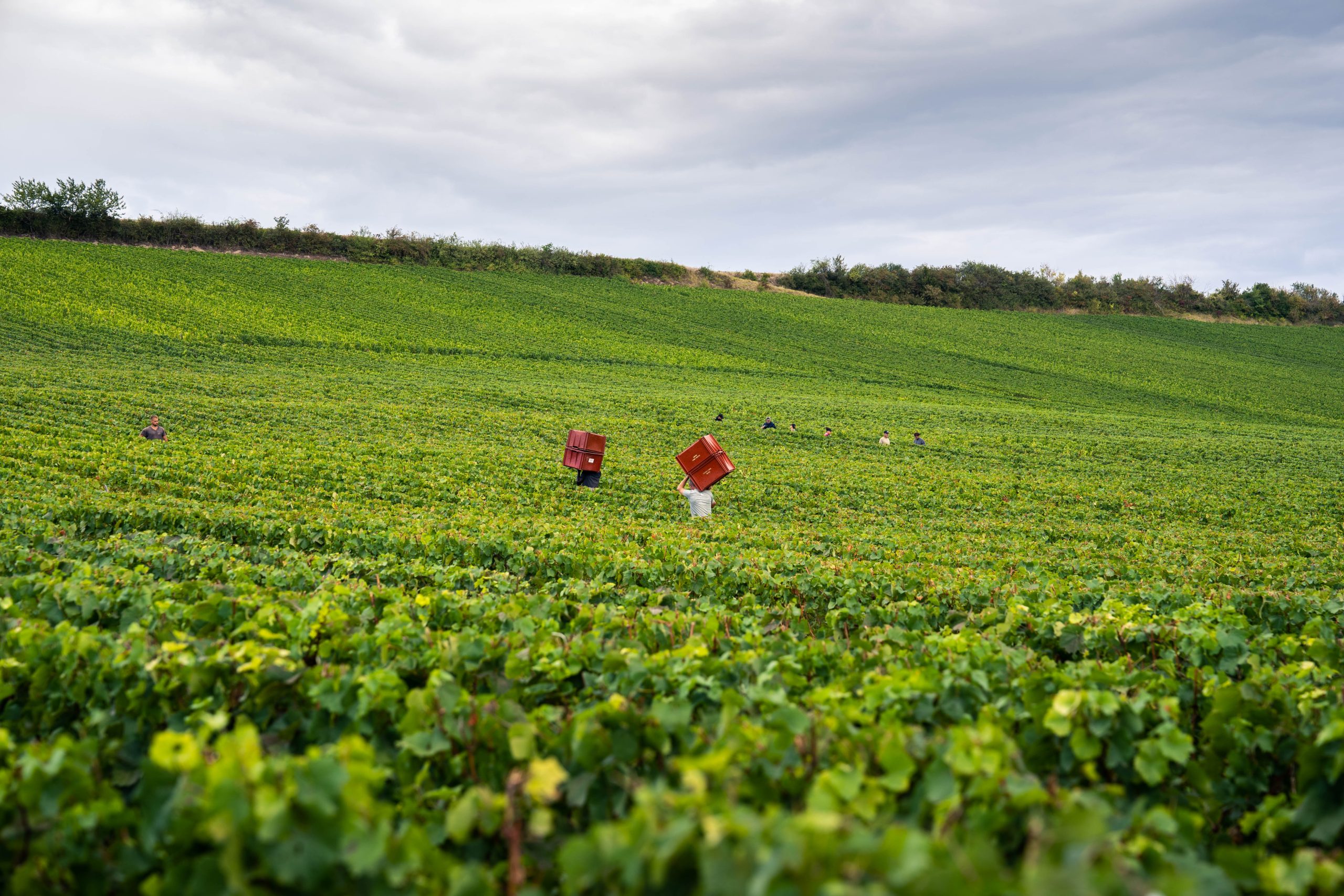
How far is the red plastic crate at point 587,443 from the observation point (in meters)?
17.7

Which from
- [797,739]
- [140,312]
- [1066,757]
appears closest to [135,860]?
[797,739]

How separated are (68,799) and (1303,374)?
91575mm

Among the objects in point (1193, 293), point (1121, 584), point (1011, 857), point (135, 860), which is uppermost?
point (1193, 293)

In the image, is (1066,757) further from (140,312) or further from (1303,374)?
(1303,374)

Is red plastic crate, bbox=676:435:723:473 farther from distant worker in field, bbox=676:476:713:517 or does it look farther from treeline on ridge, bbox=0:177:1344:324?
treeline on ridge, bbox=0:177:1344:324

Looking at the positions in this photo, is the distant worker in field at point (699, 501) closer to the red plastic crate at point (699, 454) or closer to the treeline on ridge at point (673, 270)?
the red plastic crate at point (699, 454)

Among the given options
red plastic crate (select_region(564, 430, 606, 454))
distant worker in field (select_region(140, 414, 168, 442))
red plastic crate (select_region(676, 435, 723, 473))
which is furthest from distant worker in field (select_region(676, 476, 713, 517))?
distant worker in field (select_region(140, 414, 168, 442))

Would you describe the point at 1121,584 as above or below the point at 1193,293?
below

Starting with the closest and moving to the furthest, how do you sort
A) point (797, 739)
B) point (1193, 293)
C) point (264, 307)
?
point (797, 739)
point (264, 307)
point (1193, 293)

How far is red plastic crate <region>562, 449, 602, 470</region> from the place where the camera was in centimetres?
1767

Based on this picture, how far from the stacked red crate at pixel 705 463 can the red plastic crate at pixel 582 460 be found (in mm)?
3082

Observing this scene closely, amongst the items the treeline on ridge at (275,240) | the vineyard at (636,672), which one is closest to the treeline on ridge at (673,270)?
the treeline on ridge at (275,240)

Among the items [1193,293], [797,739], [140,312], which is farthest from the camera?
[1193,293]

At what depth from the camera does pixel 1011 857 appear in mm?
2764
